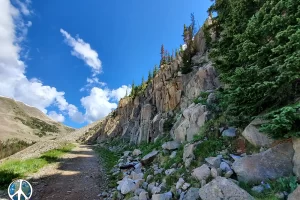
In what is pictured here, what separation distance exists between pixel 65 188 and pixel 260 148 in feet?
37.4

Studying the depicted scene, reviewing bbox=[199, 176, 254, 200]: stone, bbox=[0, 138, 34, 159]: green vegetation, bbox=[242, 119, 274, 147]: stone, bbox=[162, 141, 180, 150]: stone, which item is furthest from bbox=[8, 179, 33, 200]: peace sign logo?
bbox=[0, 138, 34, 159]: green vegetation

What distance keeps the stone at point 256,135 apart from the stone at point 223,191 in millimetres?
2493

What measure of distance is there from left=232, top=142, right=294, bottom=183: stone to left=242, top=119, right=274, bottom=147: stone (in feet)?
1.92

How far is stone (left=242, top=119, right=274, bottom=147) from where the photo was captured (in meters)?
7.55

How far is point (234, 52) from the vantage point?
36.6ft

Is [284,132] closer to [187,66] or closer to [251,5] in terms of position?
[251,5]

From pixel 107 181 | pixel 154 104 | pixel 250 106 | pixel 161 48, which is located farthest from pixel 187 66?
pixel 161 48

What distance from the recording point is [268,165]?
6.69 m

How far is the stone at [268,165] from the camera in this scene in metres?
6.47

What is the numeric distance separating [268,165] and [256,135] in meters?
1.49

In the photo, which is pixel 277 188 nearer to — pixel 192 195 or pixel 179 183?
pixel 192 195

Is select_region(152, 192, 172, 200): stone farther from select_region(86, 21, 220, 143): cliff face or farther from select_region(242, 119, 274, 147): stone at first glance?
select_region(86, 21, 220, 143): cliff face

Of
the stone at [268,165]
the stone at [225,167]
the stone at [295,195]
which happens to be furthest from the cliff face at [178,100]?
the stone at [295,195]

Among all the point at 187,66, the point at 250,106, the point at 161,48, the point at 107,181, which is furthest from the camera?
the point at 161,48
